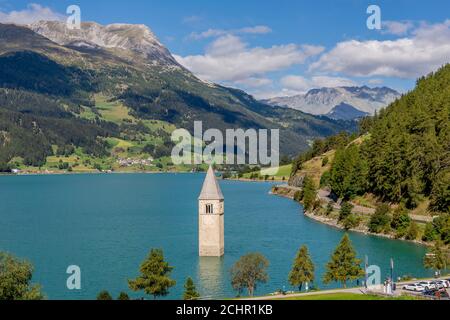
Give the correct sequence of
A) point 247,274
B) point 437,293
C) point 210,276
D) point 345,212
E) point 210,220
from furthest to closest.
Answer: point 345,212, point 210,220, point 210,276, point 247,274, point 437,293

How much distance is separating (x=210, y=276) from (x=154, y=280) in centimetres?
1502

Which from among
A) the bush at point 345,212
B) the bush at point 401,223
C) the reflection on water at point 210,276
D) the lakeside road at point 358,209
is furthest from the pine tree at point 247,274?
the bush at point 345,212

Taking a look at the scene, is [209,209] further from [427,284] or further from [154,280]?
[427,284]

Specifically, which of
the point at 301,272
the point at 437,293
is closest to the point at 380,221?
the point at 301,272

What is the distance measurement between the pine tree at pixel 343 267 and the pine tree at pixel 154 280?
17640 millimetres

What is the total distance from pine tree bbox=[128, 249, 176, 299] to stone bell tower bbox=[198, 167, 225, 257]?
23.6 meters

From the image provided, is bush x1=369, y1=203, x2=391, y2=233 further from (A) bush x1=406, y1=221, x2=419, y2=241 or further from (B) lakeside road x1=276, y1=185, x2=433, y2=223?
(A) bush x1=406, y1=221, x2=419, y2=241

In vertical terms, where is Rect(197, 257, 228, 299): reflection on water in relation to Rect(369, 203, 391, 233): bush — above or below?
below

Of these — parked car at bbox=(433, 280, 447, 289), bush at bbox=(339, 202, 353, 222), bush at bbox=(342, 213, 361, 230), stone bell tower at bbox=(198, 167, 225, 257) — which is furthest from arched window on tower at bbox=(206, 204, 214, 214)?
bush at bbox=(339, 202, 353, 222)

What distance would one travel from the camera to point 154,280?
5978cm

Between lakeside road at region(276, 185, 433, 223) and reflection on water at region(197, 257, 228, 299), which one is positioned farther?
lakeside road at region(276, 185, 433, 223)

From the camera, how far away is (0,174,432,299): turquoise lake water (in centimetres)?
7312
